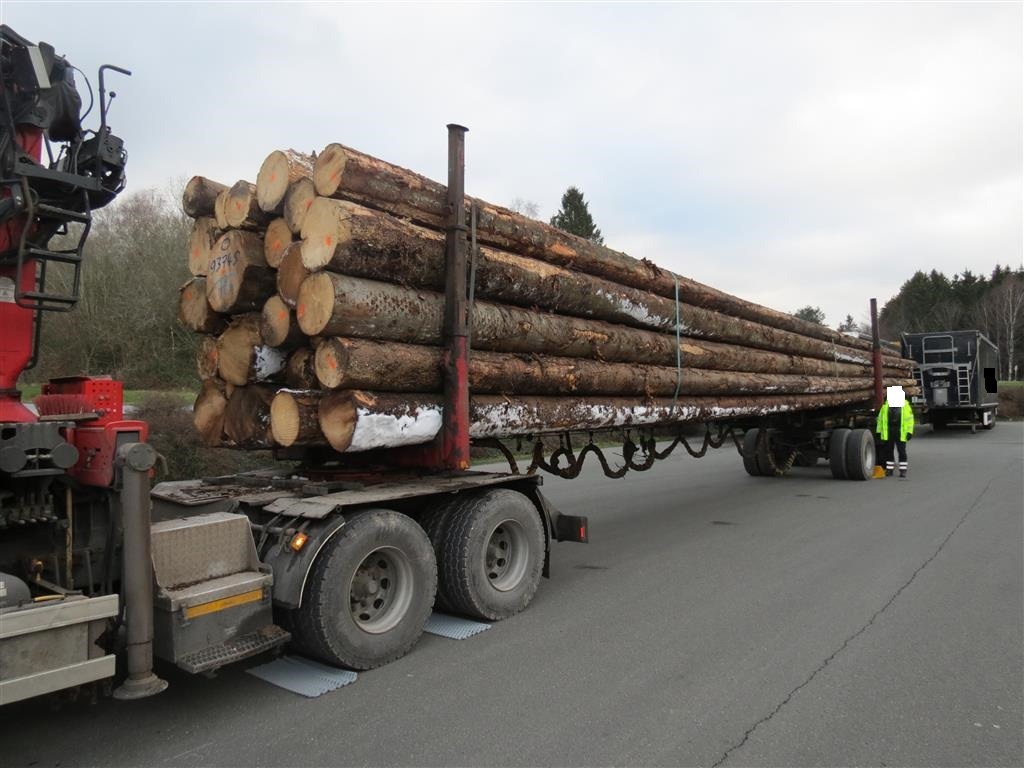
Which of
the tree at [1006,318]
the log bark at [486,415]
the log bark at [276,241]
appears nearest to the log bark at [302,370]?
the log bark at [486,415]

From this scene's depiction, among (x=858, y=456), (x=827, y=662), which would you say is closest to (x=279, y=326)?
(x=827, y=662)

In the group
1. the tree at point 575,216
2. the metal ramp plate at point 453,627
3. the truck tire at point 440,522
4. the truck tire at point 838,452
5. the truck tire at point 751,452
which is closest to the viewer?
the metal ramp plate at point 453,627

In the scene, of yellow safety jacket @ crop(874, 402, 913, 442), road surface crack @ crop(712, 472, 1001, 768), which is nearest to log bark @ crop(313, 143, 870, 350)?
road surface crack @ crop(712, 472, 1001, 768)

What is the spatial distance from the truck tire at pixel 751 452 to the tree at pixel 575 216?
37273mm

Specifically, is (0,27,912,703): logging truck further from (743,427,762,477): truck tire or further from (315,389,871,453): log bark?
(743,427,762,477): truck tire

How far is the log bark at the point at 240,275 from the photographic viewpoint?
16.3 feet

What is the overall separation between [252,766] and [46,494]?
63.6 inches

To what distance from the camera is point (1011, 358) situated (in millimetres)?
62094

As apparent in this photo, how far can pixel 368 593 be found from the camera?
176 inches

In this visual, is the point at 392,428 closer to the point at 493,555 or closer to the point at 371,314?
the point at 371,314

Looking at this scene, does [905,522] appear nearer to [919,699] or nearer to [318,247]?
[919,699]

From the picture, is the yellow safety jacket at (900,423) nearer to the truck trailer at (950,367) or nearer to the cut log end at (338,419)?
the truck trailer at (950,367)

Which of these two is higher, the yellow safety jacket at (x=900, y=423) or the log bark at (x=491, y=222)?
the log bark at (x=491, y=222)

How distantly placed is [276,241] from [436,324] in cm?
125
